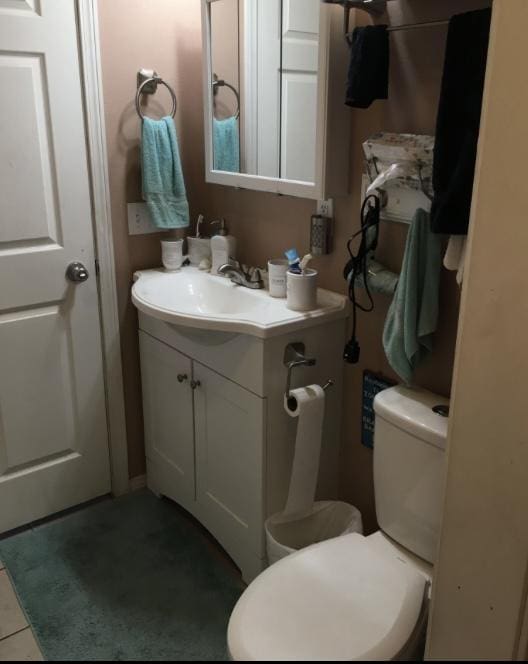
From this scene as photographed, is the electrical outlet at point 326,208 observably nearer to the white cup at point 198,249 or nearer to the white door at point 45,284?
the white cup at point 198,249

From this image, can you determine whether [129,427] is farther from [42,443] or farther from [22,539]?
[22,539]

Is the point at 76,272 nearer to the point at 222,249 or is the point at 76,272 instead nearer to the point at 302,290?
the point at 222,249

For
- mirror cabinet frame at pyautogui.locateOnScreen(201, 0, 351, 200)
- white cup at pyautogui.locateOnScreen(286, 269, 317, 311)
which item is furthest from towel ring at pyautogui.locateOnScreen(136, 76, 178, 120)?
white cup at pyautogui.locateOnScreen(286, 269, 317, 311)

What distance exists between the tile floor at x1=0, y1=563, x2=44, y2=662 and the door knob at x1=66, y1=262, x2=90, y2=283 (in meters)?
1.06

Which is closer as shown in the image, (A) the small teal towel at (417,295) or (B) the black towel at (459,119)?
(B) the black towel at (459,119)

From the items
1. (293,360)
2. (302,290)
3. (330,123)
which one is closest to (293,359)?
(293,360)

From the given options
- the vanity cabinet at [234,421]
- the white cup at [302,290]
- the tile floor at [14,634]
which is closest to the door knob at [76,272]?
the vanity cabinet at [234,421]

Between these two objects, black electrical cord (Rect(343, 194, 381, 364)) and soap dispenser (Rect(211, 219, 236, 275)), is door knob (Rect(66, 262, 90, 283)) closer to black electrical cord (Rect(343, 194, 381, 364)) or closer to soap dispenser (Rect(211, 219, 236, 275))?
soap dispenser (Rect(211, 219, 236, 275))

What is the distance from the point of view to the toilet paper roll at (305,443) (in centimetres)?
175

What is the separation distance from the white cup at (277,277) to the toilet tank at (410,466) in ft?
1.72

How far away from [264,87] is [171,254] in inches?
27.6

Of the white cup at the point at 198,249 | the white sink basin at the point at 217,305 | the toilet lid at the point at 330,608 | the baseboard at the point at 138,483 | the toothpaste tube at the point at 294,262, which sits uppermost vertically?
the toothpaste tube at the point at 294,262

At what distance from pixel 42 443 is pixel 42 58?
4.37ft

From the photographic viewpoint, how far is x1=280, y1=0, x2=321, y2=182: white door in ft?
5.68
